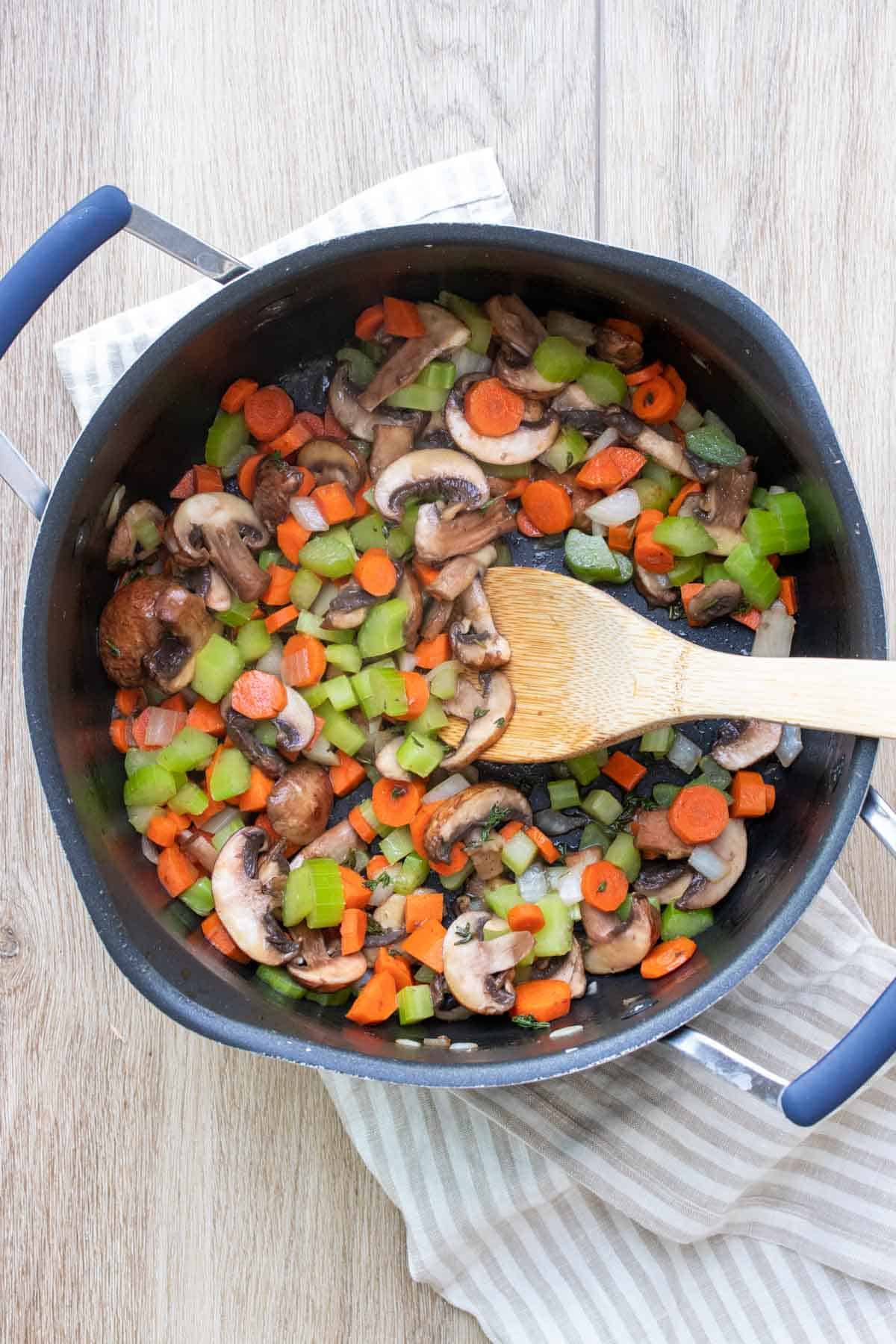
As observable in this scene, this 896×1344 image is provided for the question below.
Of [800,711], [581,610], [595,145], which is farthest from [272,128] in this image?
[800,711]

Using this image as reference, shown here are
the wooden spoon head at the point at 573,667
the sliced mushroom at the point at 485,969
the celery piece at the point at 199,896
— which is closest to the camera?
the wooden spoon head at the point at 573,667

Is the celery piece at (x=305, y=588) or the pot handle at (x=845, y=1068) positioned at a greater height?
the celery piece at (x=305, y=588)

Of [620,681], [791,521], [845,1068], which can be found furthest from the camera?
[791,521]

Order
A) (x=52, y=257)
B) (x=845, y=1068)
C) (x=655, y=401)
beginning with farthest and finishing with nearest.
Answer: (x=655, y=401)
(x=52, y=257)
(x=845, y=1068)

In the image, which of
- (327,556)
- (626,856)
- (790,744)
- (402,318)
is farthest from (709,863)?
(402,318)

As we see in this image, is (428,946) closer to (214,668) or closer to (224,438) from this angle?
(214,668)

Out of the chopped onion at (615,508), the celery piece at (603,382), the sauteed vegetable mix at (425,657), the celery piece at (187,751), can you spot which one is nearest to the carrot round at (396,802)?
the sauteed vegetable mix at (425,657)

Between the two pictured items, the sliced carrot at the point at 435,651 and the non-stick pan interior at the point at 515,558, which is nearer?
the non-stick pan interior at the point at 515,558

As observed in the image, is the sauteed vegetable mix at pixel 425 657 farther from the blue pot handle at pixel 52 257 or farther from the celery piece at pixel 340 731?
the blue pot handle at pixel 52 257
